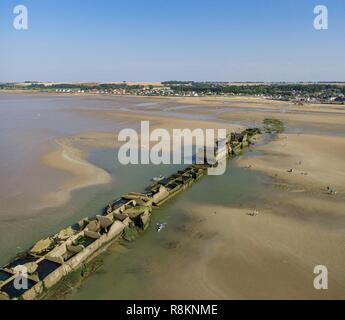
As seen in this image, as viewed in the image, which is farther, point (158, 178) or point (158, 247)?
point (158, 178)

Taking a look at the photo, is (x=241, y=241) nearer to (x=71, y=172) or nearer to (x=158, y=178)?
(x=158, y=178)

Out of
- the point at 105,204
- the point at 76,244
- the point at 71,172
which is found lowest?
the point at 76,244

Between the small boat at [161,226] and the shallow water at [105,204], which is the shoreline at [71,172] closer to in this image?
the shallow water at [105,204]

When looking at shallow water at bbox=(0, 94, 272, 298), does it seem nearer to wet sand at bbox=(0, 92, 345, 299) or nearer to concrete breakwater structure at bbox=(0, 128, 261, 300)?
wet sand at bbox=(0, 92, 345, 299)

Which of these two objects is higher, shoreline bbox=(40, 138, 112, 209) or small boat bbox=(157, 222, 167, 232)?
shoreline bbox=(40, 138, 112, 209)

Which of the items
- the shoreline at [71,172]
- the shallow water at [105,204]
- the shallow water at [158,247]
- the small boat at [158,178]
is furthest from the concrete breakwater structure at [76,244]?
the shoreline at [71,172]

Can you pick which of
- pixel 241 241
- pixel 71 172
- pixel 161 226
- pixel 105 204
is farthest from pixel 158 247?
pixel 71 172

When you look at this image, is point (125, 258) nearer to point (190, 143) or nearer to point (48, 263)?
point (48, 263)

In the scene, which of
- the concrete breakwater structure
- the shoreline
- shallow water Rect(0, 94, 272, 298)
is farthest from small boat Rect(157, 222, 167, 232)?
the shoreline
